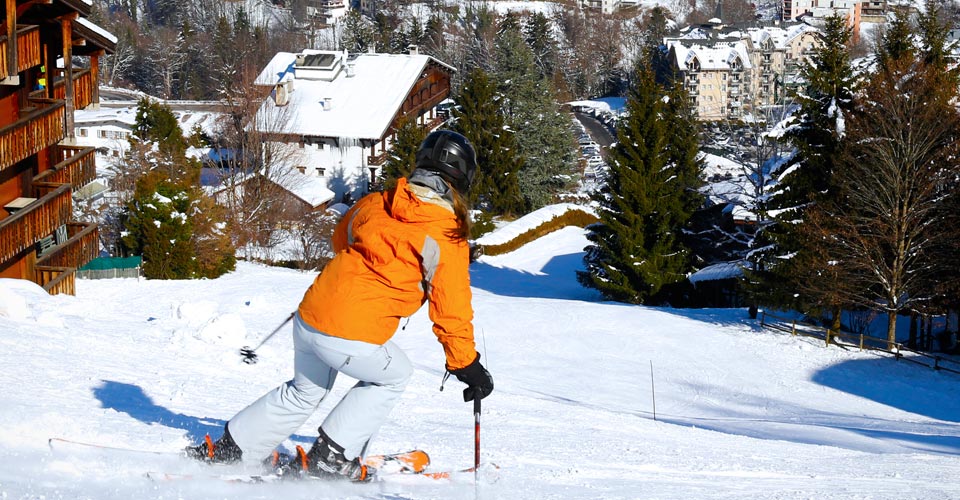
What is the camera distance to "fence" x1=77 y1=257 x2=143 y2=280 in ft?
75.0

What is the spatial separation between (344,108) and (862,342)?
1515 inches

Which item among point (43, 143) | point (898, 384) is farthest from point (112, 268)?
point (898, 384)

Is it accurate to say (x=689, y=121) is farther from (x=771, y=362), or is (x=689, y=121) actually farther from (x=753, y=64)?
(x=753, y=64)

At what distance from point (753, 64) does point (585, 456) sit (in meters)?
109

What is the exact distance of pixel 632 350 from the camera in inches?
780

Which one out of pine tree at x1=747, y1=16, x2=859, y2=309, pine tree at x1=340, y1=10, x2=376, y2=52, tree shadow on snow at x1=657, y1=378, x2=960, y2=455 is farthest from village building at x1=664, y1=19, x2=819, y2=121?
tree shadow on snow at x1=657, y1=378, x2=960, y2=455

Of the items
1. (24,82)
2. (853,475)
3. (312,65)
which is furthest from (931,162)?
(312,65)

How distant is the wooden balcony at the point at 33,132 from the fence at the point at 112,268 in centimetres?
554

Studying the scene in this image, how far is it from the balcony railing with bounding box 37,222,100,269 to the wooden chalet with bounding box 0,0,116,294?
18mm

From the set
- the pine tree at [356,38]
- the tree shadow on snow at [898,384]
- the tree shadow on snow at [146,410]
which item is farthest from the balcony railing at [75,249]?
the pine tree at [356,38]

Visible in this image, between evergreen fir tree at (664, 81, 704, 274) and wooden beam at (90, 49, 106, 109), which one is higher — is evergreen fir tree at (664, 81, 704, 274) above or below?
below

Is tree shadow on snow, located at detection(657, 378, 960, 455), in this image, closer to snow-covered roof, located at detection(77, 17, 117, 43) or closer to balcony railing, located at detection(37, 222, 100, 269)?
balcony railing, located at detection(37, 222, 100, 269)

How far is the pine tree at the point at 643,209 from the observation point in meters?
30.5

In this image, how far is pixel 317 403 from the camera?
4.89m
